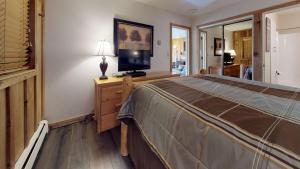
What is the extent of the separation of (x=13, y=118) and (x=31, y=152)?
57 cm

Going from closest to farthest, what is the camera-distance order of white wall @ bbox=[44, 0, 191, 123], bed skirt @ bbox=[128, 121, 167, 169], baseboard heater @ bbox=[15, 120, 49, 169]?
bed skirt @ bbox=[128, 121, 167, 169] → baseboard heater @ bbox=[15, 120, 49, 169] → white wall @ bbox=[44, 0, 191, 123]

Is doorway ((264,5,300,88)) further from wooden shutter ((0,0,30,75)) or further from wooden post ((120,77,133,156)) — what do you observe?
wooden shutter ((0,0,30,75))

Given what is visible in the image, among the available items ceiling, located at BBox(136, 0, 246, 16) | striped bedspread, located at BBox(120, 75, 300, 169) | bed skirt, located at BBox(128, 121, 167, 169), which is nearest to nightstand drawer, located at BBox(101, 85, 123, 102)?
bed skirt, located at BBox(128, 121, 167, 169)

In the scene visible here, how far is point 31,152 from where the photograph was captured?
1468 mm

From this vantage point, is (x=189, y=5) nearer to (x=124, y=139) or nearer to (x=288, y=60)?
(x=288, y=60)

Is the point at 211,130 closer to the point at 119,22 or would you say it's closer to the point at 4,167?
the point at 4,167

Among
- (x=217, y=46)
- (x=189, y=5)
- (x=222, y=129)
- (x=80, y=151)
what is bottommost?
(x=80, y=151)

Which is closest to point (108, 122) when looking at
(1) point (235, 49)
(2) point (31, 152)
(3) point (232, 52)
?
(2) point (31, 152)

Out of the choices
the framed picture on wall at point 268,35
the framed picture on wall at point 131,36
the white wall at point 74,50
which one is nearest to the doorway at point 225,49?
the framed picture on wall at point 268,35

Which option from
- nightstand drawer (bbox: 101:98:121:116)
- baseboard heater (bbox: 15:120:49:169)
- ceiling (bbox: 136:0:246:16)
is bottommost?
baseboard heater (bbox: 15:120:49:169)

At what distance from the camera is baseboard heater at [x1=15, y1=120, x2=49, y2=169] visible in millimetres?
1259

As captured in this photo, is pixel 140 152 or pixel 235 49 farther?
pixel 235 49

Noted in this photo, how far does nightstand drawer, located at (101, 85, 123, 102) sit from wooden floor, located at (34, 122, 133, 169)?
0.53m

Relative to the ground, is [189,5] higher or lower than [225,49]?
higher
